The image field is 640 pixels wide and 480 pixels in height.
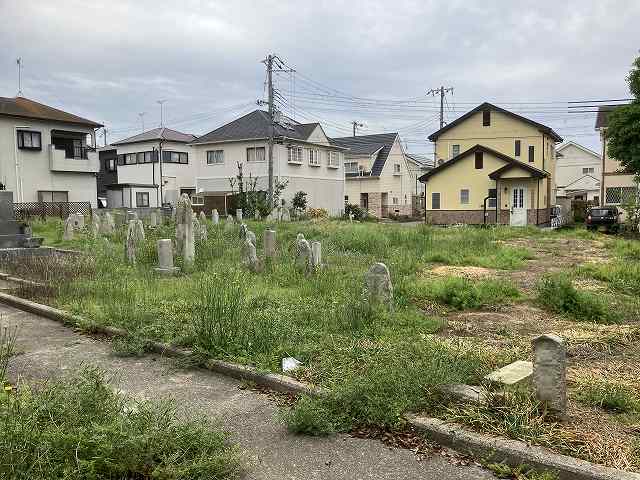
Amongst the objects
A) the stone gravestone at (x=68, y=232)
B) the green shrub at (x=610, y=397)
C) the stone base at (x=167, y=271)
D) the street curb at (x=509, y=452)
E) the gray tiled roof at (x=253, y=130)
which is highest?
the gray tiled roof at (x=253, y=130)

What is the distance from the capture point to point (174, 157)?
154ft

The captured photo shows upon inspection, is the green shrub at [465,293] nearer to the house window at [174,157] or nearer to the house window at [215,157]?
the house window at [215,157]

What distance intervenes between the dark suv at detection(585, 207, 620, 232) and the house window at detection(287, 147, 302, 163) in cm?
1983

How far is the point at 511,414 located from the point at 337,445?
1.23 m

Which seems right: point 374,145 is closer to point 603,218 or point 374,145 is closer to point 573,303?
point 603,218

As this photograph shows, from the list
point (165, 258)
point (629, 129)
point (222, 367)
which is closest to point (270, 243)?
point (165, 258)

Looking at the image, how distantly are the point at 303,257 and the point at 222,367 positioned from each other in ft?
18.2

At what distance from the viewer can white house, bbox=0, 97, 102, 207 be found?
33156 millimetres

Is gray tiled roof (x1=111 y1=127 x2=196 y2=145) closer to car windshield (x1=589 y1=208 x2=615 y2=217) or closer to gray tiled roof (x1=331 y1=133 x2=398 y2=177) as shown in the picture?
gray tiled roof (x1=331 y1=133 x2=398 y2=177)

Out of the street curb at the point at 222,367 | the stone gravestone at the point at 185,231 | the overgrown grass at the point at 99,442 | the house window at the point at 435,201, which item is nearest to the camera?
the overgrown grass at the point at 99,442

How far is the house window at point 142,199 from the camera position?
142 feet

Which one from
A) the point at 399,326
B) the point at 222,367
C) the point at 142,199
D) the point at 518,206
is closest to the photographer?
the point at 222,367

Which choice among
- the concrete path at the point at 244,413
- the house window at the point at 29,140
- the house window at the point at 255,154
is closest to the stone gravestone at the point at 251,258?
the concrete path at the point at 244,413

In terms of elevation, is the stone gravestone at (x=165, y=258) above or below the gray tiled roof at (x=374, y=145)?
below
